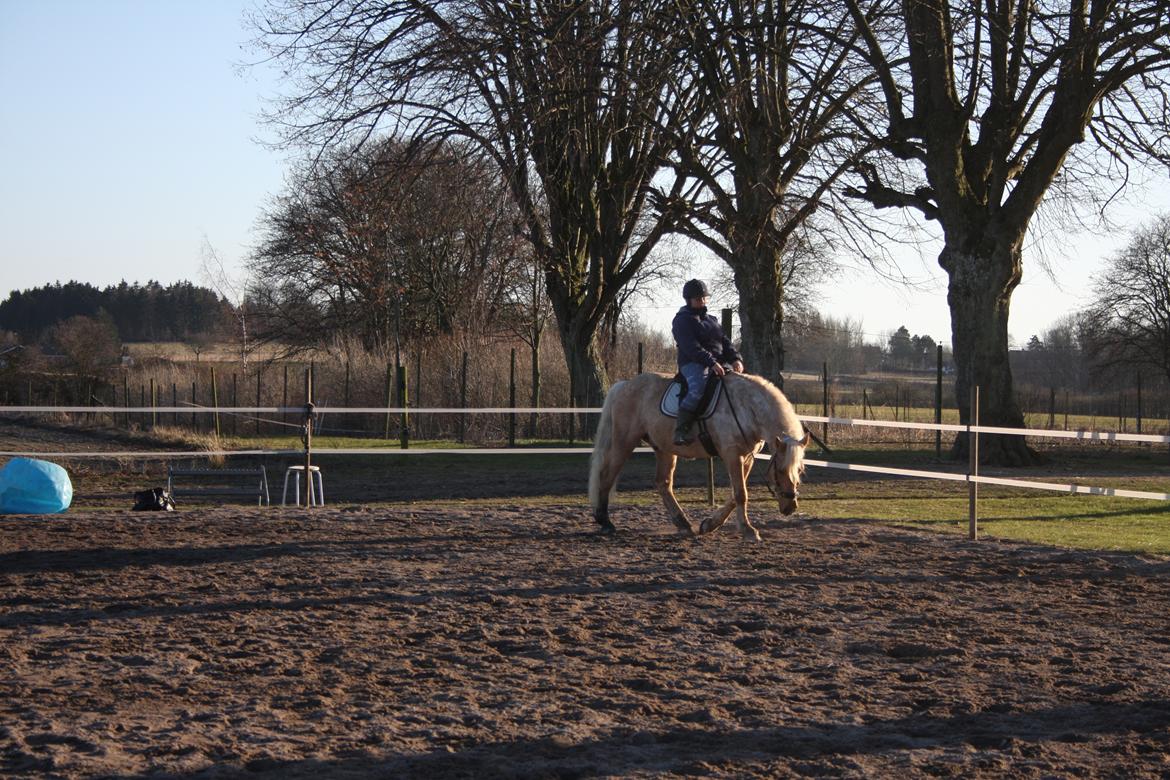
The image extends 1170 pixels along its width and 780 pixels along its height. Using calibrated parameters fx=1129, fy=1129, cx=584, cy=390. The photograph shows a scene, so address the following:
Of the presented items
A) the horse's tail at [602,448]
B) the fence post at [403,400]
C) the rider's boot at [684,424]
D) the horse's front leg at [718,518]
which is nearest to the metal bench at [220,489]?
the horse's tail at [602,448]

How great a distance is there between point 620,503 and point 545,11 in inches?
397

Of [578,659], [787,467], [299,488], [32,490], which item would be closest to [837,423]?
[787,467]

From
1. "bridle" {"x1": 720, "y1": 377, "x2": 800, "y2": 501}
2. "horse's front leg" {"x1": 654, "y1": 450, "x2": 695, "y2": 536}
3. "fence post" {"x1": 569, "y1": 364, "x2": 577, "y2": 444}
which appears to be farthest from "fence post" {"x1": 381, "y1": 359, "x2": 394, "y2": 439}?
"bridle" {"x1": 720, "y1": 377, "x2": 800, "y2": 501}

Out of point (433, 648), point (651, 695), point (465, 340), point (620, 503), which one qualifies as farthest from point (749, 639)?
point (465, 340)

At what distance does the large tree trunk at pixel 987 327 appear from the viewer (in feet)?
65.6

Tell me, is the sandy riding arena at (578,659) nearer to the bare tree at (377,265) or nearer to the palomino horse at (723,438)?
the palomino horse at (723,438)

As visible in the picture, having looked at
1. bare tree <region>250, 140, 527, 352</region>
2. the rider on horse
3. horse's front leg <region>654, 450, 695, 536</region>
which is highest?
bare tree <region>250, 140, 527, 352</region>

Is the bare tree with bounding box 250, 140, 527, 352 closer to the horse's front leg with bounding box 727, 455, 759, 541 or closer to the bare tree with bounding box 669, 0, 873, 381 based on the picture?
the bare tree with bounding box 669, 0, 873, 381

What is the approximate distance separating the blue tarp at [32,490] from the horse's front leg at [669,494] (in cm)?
705

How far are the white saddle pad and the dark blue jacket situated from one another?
253 mm

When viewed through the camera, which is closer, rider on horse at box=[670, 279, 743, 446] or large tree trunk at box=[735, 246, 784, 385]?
rider on horse at box=[670, 279, 743, 446]

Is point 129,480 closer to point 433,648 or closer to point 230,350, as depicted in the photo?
point 433,648

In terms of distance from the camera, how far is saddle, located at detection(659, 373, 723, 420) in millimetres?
10414

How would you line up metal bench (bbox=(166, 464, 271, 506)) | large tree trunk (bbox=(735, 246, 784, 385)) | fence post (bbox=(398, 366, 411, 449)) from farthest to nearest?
fence post (bbox=(398, 366, 411, 449)) → large tree trunk (bbox=(735, 246, 784, 385)) → metal bench (bbox=(166, 464, 271, 506))
